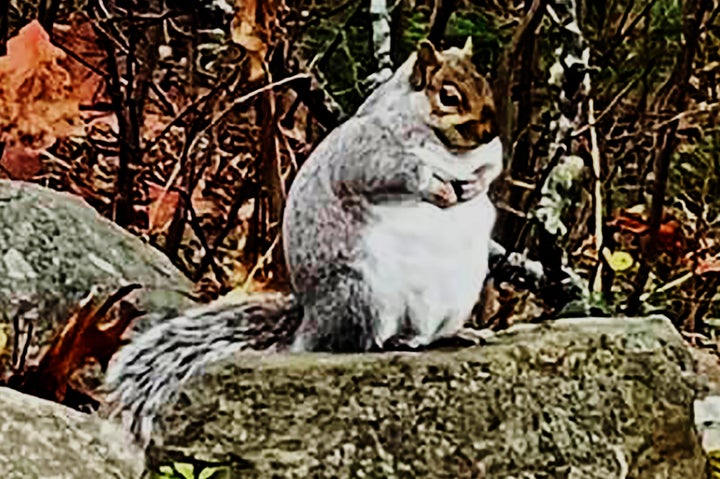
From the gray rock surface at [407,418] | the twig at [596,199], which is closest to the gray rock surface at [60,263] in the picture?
the gray rock surface at [407,418]

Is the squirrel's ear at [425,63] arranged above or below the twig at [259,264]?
above

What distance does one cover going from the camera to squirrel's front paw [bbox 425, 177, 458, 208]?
2.40 meters

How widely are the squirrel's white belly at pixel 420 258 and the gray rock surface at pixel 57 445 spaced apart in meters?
0.40

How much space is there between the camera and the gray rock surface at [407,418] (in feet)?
7.97

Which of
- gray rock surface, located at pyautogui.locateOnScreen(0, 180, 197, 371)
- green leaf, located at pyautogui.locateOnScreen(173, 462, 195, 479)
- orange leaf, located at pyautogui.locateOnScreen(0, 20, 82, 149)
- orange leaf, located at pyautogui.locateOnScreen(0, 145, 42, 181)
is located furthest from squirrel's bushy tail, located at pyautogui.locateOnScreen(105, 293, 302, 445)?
orange leaf, located at pyautogui.locateOnScreen(0, 145, 42, 181)

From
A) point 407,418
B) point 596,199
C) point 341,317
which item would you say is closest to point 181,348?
point 341,317

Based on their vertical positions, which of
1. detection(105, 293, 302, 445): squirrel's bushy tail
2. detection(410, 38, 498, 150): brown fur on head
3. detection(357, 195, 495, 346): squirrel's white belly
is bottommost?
detection(105, 293, 302, 445): squirrel's bushy tail

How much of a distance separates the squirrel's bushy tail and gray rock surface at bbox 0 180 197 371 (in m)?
0.65

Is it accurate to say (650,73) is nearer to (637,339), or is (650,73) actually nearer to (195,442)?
(637,339)

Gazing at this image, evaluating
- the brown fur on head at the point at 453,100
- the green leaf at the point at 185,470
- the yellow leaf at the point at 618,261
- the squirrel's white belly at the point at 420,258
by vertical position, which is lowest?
the yellow leaf at the point at 618,261

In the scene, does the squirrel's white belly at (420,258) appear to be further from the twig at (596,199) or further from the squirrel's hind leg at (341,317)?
the twig at (596,199)

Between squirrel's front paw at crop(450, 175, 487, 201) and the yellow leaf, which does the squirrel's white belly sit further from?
the yellow leaf

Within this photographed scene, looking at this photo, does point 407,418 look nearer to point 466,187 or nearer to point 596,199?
point 466,187

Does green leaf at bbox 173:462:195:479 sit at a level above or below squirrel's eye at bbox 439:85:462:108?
below
